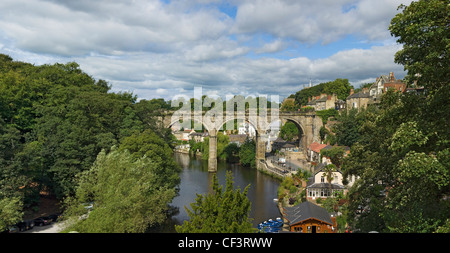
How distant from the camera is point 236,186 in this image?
34.4 m

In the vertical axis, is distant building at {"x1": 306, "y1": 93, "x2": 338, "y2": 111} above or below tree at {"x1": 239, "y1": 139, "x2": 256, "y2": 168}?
above

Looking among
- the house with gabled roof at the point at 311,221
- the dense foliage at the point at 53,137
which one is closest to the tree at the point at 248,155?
the dense foliage at the point at 53,137

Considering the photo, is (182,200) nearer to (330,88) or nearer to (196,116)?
(196,116)

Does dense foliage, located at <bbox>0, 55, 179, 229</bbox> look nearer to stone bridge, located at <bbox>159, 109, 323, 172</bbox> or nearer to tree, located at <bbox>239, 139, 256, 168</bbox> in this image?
stone bridge, located at <bbox>159, 109, 323, 172</bbox>

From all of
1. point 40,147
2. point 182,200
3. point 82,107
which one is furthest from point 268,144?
point 40,147

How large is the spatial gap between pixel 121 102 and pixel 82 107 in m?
6.06

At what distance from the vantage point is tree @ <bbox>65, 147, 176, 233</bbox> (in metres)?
15.8

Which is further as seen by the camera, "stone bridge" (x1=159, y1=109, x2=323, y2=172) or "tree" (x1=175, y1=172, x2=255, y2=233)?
"stone bridge" (x1=159, y1=109, x2=323, y2=172)

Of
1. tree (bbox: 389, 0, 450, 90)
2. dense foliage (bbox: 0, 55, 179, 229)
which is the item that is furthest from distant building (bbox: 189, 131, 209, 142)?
tree (bbox: 389, 0, 450, 90)

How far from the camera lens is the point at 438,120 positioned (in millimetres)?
7234

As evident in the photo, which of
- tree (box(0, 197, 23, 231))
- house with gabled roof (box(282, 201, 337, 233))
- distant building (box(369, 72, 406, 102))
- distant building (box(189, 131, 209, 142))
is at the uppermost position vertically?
distant building (box(369, 72, 406, 102))

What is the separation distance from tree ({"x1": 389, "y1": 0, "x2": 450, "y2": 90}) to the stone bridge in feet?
126

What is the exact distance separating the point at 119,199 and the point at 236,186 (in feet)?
63.6

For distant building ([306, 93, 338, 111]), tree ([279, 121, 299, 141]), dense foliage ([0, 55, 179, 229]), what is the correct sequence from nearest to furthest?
dense foliage ([0, 55, 179, 229]), distant building ([306, 93, 338, 111]), tree ([279, 121, 299, 141])
